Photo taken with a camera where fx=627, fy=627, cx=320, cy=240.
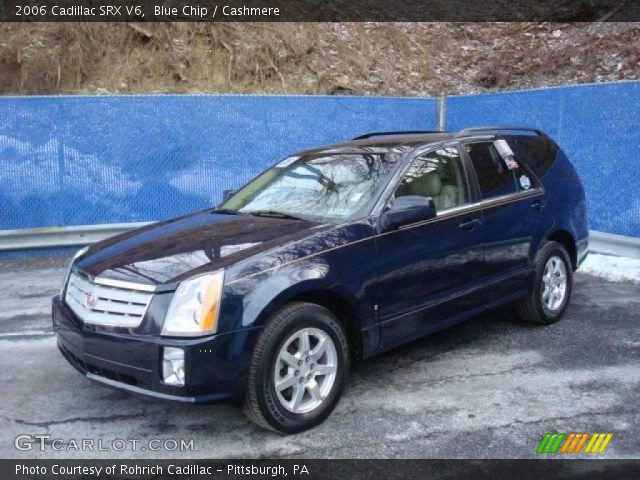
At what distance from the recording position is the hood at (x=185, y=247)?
3674 mm

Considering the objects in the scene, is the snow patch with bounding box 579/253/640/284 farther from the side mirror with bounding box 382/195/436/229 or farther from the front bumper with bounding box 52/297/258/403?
the front bumper with bounding box 52/297/258/403

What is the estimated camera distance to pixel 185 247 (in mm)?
3986

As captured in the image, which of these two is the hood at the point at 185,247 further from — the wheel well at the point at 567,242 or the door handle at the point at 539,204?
the wheel well at the point at 567,242

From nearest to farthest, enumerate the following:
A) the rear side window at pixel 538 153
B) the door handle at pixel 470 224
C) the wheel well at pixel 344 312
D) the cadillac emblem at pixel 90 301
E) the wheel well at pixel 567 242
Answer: the cadillac emblem at pixel 90 301, the wheel well at pixel 344 312, the door handle at pixel 470 224, the rear side window at pixel 538 153, the wheel well at pixel 567 242

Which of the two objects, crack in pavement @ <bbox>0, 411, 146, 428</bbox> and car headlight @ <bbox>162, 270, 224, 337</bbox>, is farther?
crack in pavement @ <bbox>0, 411, 146, 428</bbox>

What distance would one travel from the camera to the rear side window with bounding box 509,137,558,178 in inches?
227

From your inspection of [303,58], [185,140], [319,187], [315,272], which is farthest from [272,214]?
[303,58]

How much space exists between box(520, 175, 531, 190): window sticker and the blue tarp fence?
270cm

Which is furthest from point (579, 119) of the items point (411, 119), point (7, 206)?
point (7, 206)

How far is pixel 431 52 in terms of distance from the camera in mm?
17297

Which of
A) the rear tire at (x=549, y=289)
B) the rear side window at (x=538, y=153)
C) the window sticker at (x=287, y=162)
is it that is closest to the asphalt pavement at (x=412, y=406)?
the rear tire at (x=549, y=289)

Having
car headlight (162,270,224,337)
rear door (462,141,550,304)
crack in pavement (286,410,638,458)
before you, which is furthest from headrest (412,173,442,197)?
car headlight (162,270,224,337)

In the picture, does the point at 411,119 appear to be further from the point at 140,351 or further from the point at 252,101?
the point at 140,351

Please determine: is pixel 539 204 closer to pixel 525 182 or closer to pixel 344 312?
pixel 525 182
